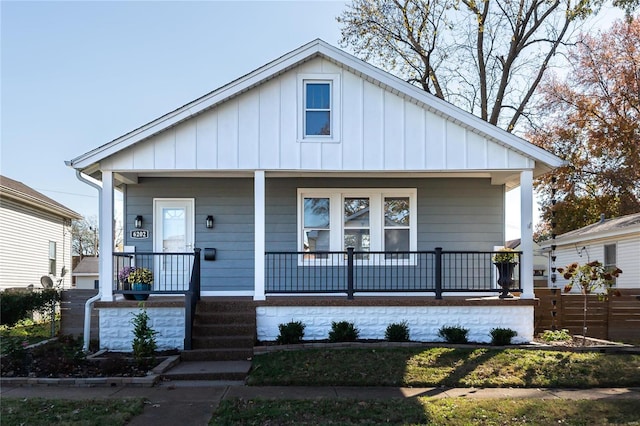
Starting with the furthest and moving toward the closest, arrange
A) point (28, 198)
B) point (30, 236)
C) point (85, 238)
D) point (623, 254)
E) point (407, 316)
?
point (85, 238) < point (30, 236) < point (28, 198) < point (623, 254) < point (407, 316)

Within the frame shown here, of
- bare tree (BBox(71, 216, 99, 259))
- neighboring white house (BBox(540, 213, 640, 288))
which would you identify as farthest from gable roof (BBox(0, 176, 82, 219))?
bare tree (BBox(71, 216, 99, 259))

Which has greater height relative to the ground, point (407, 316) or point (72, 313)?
point (407, 316)

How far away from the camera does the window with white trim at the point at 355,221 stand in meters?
12.2

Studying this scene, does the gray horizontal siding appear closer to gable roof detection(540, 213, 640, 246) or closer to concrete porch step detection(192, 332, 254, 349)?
concrete porch step detection(192, 332, 254, 349)

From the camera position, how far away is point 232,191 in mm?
12188

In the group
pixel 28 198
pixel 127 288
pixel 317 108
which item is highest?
pixel 317 108

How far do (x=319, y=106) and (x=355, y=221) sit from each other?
2.90 m

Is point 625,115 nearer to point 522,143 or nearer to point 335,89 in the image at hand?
point 522,143

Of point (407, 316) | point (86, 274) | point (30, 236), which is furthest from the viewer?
point (86, 274)

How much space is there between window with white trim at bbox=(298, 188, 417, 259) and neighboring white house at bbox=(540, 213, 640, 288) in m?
6.32

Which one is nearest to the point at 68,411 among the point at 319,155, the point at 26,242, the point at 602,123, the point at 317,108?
the point at 319,155

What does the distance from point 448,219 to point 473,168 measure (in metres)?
2.14

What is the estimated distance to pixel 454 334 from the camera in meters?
9.88

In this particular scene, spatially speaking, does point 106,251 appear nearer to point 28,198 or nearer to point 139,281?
point 139,281
